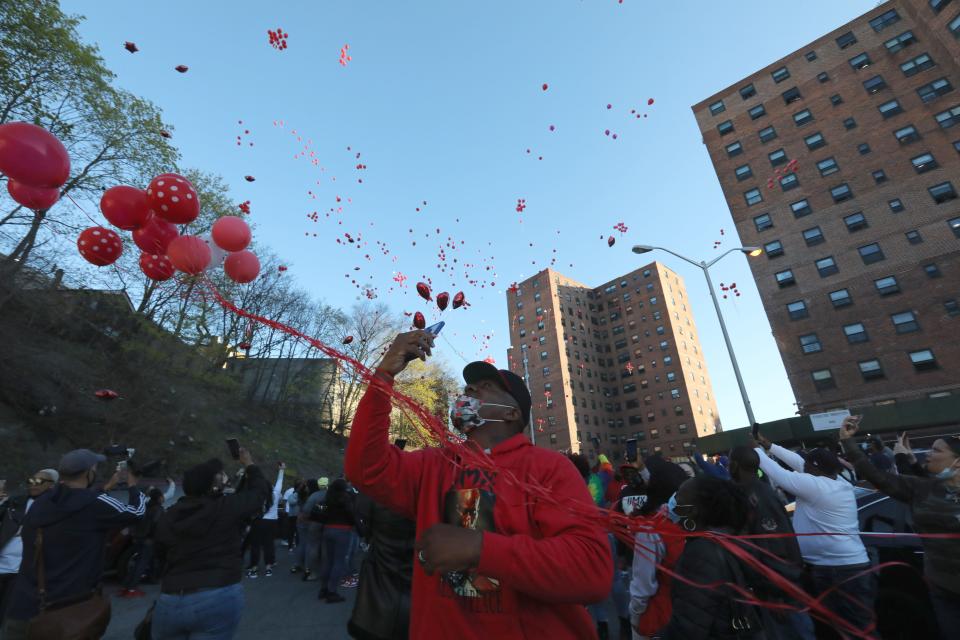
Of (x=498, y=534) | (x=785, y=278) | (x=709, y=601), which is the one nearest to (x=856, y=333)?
(x=785, y=278)

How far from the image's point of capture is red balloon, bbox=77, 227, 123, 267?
5.66 m

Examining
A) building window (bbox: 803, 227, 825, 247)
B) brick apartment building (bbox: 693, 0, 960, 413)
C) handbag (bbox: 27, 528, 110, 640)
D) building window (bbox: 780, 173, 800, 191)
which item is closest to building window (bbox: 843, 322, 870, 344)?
brick apartment building (bbox: 693, 0, 960, 413)

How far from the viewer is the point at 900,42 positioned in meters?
31.5

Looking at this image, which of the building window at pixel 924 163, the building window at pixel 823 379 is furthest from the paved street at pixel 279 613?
the building window at pixel 924 163

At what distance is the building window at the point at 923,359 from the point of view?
84.8ft

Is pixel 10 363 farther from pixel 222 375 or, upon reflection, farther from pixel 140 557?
pixel 140 557

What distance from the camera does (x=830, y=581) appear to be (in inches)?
165

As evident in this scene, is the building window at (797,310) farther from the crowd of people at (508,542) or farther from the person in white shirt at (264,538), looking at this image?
the person in white shirt at (264,538)

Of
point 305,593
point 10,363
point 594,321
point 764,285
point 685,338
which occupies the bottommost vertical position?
point 305,593

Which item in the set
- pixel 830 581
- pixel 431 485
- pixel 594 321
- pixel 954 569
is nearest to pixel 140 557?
pixel 431 485

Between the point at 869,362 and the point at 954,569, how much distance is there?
32883 millimetres

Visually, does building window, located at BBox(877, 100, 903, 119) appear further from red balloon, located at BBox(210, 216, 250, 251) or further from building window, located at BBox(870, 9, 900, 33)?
red balloon, located at BBox(210, 216, 250, 251)

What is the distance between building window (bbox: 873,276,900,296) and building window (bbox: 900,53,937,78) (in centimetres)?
1555

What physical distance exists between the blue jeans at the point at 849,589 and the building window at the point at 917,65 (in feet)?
141
